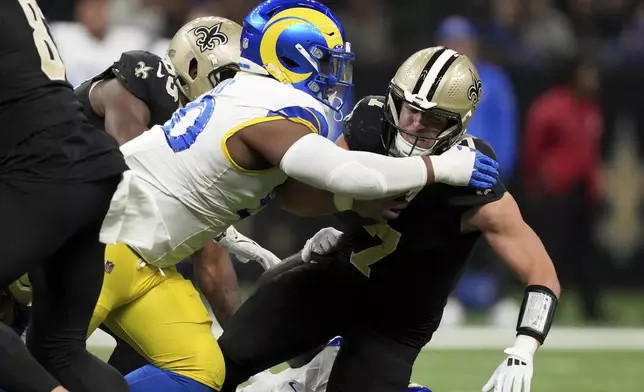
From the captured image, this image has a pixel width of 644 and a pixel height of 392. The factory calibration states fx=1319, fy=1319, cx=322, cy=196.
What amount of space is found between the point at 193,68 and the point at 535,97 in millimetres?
6038

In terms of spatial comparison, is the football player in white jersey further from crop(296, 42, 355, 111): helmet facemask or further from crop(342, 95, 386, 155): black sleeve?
crop(342, 95, 386, 155): black sleeve

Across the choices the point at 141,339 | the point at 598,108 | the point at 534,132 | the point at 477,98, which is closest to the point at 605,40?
the point at 598,108

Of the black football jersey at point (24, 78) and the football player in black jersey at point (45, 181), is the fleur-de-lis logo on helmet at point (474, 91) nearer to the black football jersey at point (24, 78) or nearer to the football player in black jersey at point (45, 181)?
the football player in black jersey at point (45, 181)

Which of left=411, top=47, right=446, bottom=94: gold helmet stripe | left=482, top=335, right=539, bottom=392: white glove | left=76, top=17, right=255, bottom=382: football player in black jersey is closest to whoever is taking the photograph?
left=482, top=335, right=539, bottom=392: white glove

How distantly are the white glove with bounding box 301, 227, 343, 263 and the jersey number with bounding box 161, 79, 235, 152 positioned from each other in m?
0.78

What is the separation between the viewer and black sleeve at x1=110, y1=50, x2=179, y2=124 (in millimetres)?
5051

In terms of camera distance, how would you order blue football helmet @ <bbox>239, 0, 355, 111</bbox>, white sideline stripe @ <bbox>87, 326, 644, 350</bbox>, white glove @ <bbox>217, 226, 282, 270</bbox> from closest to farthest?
blue football helmet @ <bbox>239, 0, 355, 111</bbox>
white glove @ <bbox>217, 226, 282, 270</bbox>
white sideline stripe @ <bbox>87, 326, 644, 350</bbox>

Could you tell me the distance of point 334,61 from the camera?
14.6 feet

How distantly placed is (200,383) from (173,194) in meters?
0.63

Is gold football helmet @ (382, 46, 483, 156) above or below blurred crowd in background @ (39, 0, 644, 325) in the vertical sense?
above

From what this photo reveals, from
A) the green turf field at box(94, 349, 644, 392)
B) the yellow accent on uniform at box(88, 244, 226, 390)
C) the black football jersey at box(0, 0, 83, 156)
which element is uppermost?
the black football jersey at box(0, 0, 83, 156)

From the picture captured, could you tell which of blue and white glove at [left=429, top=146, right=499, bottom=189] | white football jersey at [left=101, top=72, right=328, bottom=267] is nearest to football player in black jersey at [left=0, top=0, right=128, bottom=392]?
white football jersey at [left=101, top=72, right=328, bottom=267]

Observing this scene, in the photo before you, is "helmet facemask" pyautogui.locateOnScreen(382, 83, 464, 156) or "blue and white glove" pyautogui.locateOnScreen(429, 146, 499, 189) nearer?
"blue and white glove" pyautogui.locateOnScreen(429, 146, 499, 189)

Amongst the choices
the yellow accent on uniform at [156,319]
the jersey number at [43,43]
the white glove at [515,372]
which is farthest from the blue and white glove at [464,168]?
the jersey number at [43,43]
